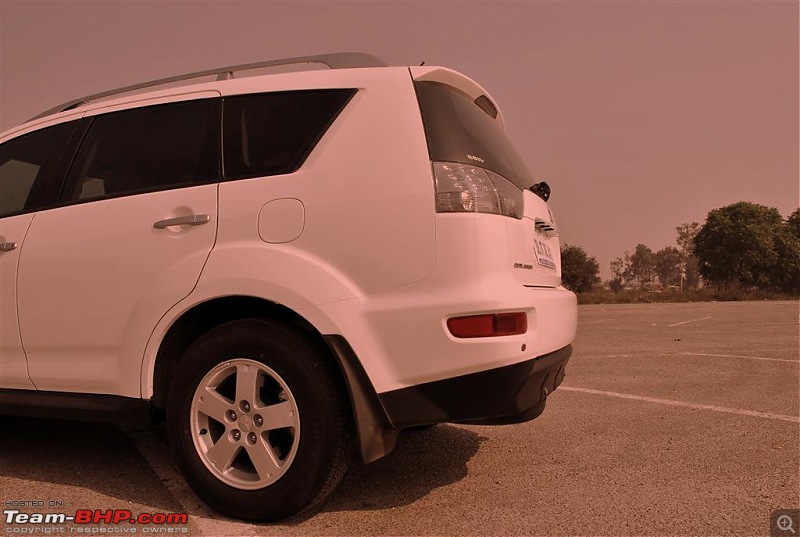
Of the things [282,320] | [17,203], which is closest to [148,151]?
[17,203]

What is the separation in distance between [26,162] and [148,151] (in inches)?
38.1

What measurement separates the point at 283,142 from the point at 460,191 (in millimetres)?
853

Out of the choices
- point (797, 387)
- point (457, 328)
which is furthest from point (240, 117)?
point (797, 387)

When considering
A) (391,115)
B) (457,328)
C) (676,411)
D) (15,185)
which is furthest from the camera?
(676,411)

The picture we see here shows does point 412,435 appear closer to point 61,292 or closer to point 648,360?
point 61,292

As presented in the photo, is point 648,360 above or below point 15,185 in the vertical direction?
below

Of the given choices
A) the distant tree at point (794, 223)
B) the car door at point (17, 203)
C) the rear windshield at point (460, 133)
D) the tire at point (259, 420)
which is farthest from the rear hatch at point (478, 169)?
the distant tree at point (794, 223)

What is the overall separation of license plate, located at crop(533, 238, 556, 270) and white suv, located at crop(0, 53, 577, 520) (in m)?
0.02

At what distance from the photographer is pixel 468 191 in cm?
229

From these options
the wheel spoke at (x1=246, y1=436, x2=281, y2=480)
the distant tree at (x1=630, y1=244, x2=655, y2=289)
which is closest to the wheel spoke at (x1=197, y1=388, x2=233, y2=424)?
the wheel spoke at (x1=246, y1=436, x2=281, y2=480)

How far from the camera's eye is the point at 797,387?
4922mm

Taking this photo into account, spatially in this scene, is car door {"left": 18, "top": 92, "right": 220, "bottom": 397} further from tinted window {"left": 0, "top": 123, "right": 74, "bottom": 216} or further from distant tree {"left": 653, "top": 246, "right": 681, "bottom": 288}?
distant tree {"left": 653, "top": 246, "right": 681, "bottom": 288}

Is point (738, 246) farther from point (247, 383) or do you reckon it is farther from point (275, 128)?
point (247, 383)

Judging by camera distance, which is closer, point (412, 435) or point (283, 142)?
point (283, 142)
